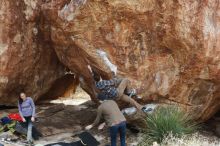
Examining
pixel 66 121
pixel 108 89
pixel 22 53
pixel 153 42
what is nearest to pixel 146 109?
pixel 108 89

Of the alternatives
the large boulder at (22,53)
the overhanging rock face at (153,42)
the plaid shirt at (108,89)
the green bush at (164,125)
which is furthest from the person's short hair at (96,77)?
the large boulder at (22,53)

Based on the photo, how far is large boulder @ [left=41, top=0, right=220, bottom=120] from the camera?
9.56 meters

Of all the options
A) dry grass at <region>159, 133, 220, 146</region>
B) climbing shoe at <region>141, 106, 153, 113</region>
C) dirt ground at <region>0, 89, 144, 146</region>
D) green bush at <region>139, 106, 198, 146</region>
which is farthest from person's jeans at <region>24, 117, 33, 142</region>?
dry grass at <region>159, 133, 220, 146</region>

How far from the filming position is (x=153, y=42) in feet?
33.3

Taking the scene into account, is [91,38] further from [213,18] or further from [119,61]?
[213,18]

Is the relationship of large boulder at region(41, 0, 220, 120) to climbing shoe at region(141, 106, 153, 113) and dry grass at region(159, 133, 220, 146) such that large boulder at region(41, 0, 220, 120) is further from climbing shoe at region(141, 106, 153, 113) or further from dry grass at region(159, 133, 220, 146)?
dry grass at region(159, 133, 220, 146)

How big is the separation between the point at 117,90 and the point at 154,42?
1.39m

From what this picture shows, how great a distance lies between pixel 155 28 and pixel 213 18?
4.12ft

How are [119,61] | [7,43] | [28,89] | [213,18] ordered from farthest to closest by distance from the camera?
[28,89]
[7,43]
[119,61]
[213,18]

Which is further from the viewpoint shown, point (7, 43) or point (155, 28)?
point (7, 43)

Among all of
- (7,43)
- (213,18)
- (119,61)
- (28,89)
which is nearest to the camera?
(213,18)

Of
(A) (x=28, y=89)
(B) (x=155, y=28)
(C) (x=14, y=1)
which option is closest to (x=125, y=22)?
(B) (x=155, y=28)

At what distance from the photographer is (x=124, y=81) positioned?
10117mm

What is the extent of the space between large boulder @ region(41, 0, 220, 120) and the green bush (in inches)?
22.4
